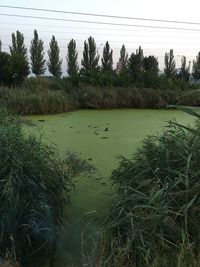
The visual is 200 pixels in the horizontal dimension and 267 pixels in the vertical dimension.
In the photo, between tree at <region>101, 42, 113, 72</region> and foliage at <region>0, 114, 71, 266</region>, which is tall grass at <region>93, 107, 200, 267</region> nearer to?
foliage at <region>0, 114, 71, 266</region>

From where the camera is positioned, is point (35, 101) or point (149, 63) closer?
point (35, 101)

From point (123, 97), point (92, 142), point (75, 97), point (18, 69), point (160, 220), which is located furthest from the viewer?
point (18, 69)

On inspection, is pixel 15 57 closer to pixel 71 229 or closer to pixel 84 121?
pixel 84 121

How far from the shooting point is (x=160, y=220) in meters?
2.54

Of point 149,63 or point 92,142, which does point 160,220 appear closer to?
point 92,142

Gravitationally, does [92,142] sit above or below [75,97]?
below

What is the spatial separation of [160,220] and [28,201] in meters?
1.03

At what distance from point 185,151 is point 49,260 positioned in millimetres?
1201

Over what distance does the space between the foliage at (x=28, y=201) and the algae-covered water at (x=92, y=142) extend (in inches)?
5.9

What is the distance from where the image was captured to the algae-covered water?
333 centimetres

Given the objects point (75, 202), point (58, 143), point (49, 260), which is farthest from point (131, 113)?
point (49, 260)

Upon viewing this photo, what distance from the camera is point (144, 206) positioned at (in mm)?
2584

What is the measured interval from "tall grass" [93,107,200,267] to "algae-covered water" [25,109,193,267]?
1.21ft

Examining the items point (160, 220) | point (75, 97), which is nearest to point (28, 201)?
point (160, 220)
